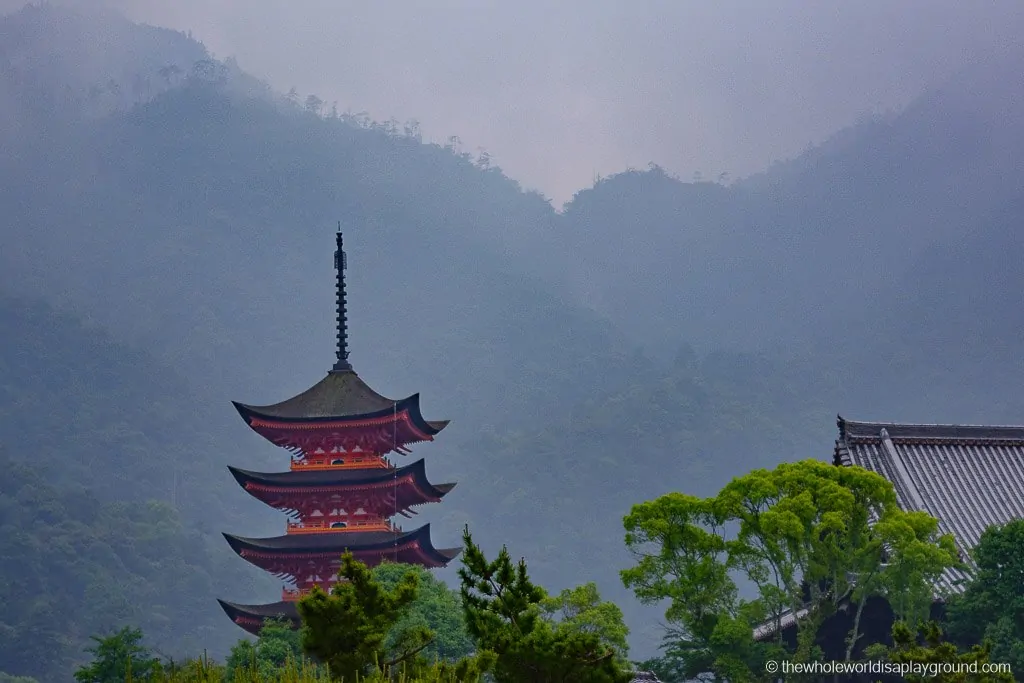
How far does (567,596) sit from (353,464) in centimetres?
1086

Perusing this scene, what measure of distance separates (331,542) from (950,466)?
14.6m

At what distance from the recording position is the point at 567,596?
29.0 meters

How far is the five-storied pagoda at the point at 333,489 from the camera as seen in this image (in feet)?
123

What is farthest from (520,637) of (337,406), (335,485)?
(337,406)

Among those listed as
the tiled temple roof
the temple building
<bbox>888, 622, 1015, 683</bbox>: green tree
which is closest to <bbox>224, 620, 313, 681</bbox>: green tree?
the temple building

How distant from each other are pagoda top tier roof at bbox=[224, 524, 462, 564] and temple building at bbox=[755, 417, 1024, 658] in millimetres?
9977

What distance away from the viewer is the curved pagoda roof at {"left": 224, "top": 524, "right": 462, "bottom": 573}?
37344mm

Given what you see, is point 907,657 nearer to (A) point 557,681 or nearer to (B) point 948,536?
(A) point 557,681

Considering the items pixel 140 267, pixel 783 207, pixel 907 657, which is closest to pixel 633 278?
pixel 783 207

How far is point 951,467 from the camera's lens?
33.9 m

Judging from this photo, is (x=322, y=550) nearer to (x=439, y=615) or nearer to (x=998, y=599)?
(x=439, y=615)

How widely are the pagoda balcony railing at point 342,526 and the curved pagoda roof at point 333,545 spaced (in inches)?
5.0

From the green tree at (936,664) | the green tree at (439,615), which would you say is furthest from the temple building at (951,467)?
the green tree at (936,664)

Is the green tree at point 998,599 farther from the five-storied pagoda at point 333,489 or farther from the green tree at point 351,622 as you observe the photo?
the green tree at point 351,622
